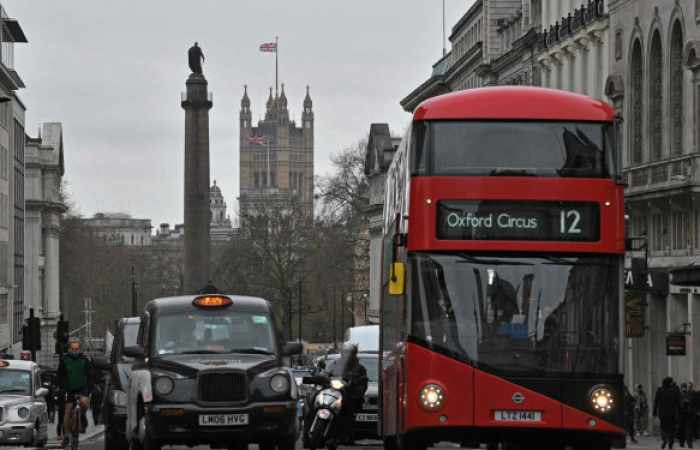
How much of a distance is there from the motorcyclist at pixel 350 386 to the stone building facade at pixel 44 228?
110126 mm

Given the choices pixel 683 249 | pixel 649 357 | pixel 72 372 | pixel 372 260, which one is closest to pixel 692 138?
pixel 683 249

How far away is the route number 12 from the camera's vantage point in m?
22.6

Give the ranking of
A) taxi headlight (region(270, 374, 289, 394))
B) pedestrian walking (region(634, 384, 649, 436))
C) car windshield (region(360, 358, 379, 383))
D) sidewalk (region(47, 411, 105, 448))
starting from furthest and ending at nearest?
pedestrian walking (region(634, 384, 649, 436))
sidewalk (region(47, 411, 105, 448))
car windshield (region(360, 358, 379, 383))
taxi headlight (region(270, 374, 289, 394))

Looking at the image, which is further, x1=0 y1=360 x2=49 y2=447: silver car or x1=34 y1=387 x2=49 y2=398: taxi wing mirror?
x1=34 y1=387 x2=49 y2=398: taxi wing mirror

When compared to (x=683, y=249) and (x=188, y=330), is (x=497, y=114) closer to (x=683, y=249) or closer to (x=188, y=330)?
(x=188, y=330)

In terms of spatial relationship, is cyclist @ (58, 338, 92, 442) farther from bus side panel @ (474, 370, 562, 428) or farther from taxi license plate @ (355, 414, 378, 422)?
bus side panel @ (474, 370, 562, 428)

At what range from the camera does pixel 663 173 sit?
56719mm

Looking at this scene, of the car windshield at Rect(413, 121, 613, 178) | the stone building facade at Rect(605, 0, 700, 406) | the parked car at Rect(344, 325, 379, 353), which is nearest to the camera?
the car windshield at Rect(413, 121, 613, 178)

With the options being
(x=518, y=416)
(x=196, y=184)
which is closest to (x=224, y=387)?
(x=518, y=416)

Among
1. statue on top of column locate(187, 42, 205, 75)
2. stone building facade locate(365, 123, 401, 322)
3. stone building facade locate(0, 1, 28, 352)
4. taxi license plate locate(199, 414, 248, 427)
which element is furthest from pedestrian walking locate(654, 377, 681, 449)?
stone building facade locate(365, 123, 401, 322)

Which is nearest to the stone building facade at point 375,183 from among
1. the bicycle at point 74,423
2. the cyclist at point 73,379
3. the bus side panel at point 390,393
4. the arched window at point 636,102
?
the arched window at point 636,102

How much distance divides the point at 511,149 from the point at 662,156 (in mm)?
36950

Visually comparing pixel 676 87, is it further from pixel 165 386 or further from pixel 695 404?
pixel 165 386

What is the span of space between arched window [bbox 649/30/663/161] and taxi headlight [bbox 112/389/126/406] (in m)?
31.0
